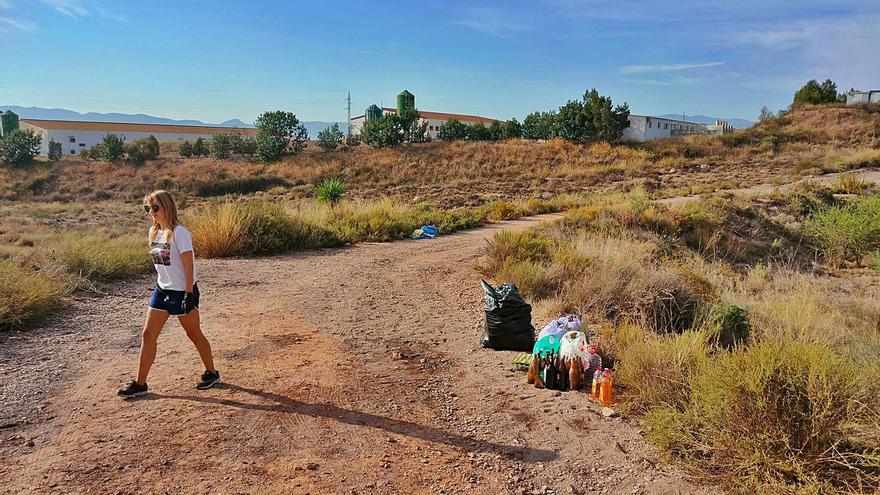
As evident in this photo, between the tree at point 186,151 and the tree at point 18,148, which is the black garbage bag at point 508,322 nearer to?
the tree at point 186,151

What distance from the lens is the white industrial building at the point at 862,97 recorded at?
5346cm

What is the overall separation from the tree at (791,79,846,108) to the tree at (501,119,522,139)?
2972cm

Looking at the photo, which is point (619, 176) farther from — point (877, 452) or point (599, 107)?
point (877, 452)

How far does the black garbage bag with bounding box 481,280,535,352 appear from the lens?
569 centimetres

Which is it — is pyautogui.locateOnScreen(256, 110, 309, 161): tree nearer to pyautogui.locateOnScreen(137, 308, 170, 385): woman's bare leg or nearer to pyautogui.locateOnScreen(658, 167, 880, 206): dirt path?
pyautogui.locateOnScreen(658, 167, 880, 206): dirt path

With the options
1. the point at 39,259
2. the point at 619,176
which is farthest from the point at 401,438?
the point at 619,176

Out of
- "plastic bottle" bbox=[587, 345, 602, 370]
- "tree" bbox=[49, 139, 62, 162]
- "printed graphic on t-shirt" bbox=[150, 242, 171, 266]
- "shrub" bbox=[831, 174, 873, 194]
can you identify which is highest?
"tree" bbox=[49, 139, 62, 162]

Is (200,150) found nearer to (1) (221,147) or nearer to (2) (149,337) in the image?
(1) (221,147)

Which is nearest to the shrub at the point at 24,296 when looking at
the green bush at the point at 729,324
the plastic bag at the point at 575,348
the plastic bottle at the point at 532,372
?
the plastic bottle at the point at 532,372

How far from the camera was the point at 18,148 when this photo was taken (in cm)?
5591

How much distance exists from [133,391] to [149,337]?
1.51ft

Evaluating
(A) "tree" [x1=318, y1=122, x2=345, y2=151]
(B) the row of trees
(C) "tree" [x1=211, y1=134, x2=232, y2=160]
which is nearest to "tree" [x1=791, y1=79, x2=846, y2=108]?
(B) the row of trees

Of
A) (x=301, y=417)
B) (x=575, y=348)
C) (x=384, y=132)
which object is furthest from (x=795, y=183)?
(x=384, y=132)

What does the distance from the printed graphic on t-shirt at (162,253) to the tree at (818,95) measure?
224ft
